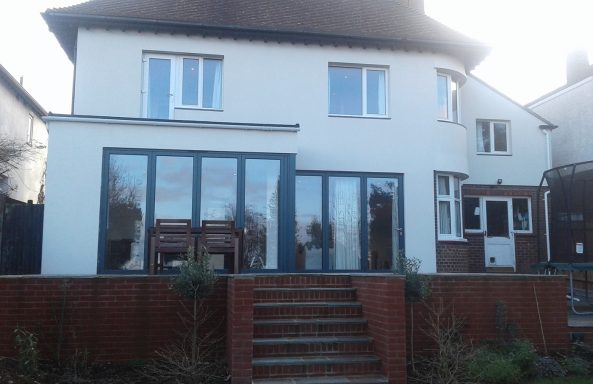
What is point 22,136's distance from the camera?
22.7 metres

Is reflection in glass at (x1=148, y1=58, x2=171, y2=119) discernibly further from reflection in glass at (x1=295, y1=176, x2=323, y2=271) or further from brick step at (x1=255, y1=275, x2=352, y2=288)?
brick step at (x1=255, y1=275, x2=352, y2=288)

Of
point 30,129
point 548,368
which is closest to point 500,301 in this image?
point 548,368

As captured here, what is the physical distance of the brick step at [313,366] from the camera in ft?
24.2

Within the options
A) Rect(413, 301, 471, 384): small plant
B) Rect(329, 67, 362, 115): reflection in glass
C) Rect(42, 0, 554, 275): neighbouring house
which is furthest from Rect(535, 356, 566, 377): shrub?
Rect(329, 67, 362, 115): reflection in glass

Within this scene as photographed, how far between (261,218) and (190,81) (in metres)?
3.90

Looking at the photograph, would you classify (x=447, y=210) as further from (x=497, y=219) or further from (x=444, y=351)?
(x=444, y=351)

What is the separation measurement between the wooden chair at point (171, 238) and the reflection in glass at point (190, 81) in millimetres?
3969

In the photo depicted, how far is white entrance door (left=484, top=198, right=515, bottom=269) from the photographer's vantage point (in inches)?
645

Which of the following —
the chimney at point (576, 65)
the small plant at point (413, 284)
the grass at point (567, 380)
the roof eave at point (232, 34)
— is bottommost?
the grass at point (567, 380)

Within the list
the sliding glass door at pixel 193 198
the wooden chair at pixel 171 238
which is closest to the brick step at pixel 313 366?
the wooden chair at pixel 171 238

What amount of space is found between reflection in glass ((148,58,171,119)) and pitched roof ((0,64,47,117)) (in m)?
8.21

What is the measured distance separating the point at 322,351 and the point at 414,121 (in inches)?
306

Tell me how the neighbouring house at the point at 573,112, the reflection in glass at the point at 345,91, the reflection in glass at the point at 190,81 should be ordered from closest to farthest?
the reflection in glass at the point at 190,81 → the reflection in glass at the point at 345,91 → the neighbouring house at the point at 573,112

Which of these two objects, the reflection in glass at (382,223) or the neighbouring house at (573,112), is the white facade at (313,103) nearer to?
the reflection in glass at (382,223)
